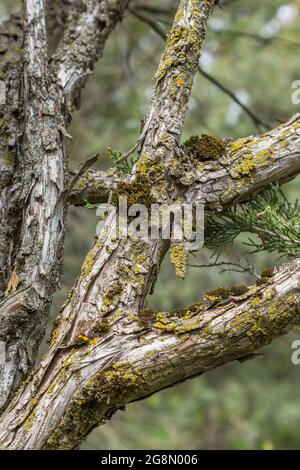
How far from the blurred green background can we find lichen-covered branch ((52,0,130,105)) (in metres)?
1.39

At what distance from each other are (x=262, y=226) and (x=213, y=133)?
2921mm

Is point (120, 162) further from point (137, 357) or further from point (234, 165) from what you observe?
point (137, 357)

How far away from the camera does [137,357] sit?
2033 millimetres

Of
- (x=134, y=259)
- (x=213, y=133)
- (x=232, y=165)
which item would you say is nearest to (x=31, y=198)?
(x=134, y=259)

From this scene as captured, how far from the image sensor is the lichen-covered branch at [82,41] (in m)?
2.97


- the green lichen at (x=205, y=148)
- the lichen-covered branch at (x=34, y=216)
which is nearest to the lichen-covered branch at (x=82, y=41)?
the lichen-covered branch at (x=34, y=216)

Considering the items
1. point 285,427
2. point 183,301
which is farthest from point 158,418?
point 285,427

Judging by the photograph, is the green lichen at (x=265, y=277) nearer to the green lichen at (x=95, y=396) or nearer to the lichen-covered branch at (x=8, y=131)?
the green lichen at (x=95, y=396)

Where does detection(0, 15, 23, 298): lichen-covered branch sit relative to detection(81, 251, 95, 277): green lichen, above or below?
above

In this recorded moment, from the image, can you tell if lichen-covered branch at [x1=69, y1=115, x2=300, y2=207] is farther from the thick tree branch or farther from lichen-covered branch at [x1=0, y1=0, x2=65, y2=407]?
lichen-covered branch at [x1=0, y1=0, x2=65, y2=407]

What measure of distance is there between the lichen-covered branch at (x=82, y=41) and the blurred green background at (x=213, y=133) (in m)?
1.39

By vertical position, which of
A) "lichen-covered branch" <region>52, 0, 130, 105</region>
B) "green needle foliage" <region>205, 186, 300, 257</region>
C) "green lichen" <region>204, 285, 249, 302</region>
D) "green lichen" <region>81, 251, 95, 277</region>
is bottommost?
"green lichen" <region>204, 285, 249, 302</region>

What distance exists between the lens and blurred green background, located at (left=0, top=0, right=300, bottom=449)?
578 cm

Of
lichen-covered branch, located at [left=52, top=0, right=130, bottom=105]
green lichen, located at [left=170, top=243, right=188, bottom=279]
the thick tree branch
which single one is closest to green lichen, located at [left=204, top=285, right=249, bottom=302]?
green lichen, located at [left=170, top=243, right=188, bottom=279]
